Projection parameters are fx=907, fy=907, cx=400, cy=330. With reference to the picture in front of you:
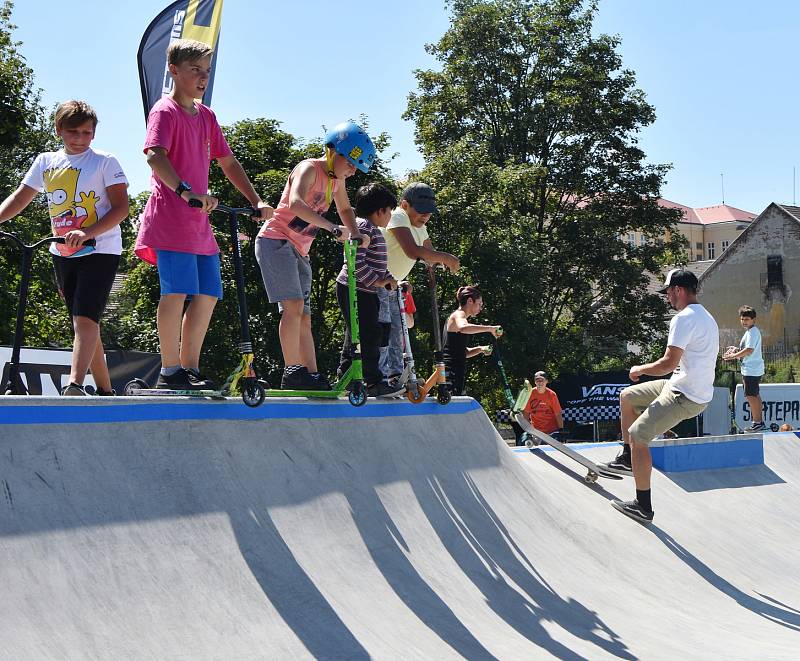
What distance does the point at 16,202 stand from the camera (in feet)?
16.6

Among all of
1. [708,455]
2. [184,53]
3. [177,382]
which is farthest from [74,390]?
[708,455]

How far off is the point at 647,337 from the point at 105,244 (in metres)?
33.7

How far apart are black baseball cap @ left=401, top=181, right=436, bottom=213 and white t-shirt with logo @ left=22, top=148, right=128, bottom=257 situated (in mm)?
2602

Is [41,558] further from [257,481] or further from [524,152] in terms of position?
[524,152]

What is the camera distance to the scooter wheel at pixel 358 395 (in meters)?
6.05

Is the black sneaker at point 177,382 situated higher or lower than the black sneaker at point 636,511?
higher

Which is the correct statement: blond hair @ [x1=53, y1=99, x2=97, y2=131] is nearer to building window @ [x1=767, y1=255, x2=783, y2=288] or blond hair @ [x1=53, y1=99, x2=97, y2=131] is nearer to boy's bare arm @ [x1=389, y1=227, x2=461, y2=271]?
boy's bare arm @ [x1=389, y1=227, x2=461, y2=271]

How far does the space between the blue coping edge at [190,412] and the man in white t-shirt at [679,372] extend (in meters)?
2.07

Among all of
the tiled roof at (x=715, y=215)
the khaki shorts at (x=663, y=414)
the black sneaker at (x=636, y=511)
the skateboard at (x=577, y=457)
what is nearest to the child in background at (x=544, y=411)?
the skateboard at (x=577, y=457)

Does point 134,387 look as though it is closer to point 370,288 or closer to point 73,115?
point 73,115

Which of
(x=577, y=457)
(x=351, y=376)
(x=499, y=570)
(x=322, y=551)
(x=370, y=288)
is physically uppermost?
(x=370, y=288)

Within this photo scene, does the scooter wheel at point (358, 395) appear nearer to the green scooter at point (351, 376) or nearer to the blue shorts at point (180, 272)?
the green scooter at point (351, 376)

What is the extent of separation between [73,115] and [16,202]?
586 mm

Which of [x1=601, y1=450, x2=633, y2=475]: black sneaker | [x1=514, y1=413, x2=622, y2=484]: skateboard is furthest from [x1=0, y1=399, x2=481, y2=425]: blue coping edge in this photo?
[x1=601, y1=450, x2=633, y2=475]: black sneaker
